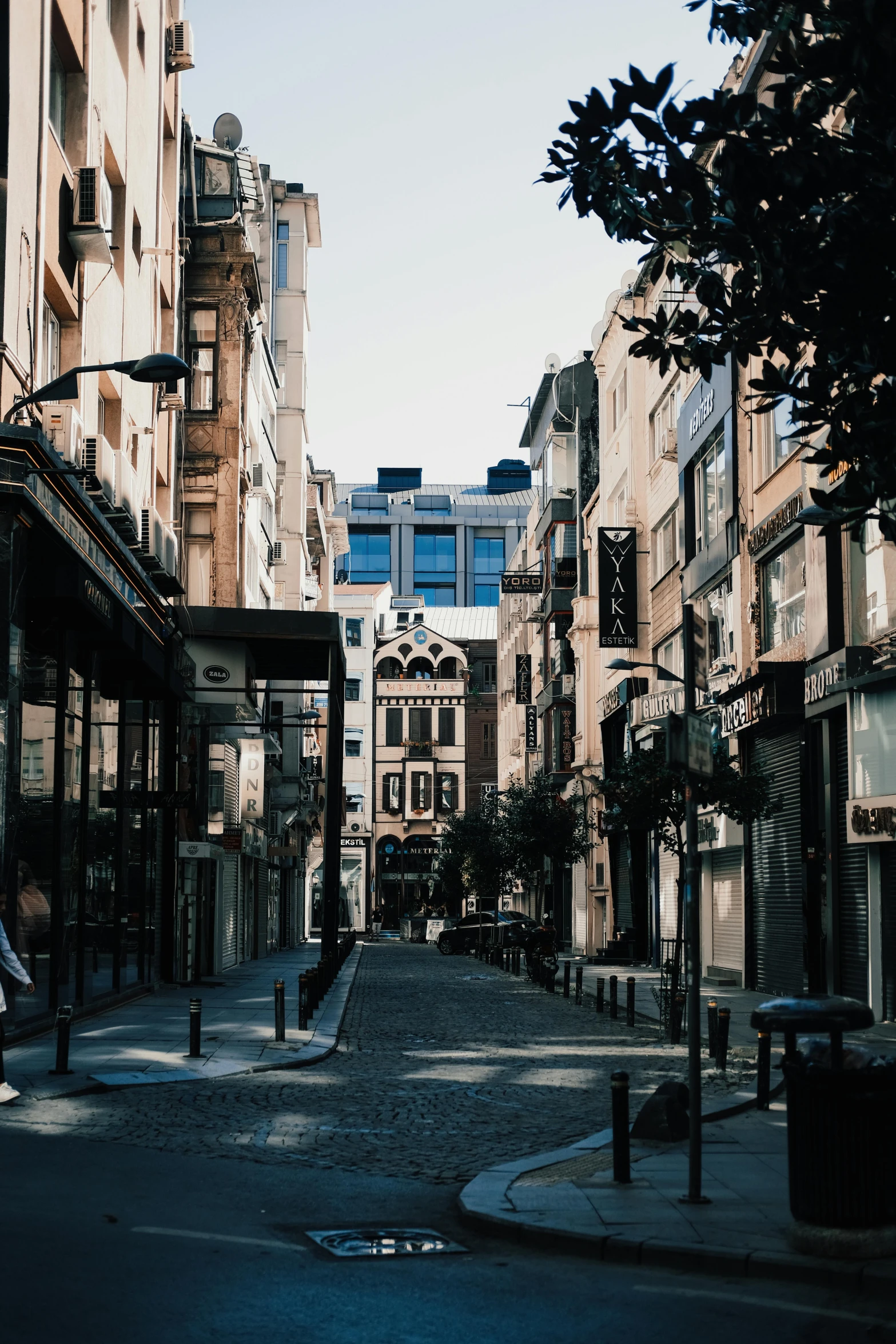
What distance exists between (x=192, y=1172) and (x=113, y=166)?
18.4 metres

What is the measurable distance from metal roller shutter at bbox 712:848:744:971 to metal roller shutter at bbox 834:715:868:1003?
6.46m

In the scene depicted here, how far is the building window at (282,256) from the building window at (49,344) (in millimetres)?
49487

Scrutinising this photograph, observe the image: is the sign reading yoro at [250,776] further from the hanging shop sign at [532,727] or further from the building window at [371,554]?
the building window at [371,554]

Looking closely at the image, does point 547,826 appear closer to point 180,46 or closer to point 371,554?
point 180,46

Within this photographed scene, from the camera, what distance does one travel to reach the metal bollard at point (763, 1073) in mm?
13258

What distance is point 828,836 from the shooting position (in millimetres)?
24016

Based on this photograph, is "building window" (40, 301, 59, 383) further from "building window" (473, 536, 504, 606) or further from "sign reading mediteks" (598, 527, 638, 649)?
"building window" (473, 536, 504, 606)

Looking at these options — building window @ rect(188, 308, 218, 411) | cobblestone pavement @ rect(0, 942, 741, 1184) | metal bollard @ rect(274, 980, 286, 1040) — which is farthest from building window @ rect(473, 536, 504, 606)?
metal bollard @ rect(274, 980, 286, 1040)

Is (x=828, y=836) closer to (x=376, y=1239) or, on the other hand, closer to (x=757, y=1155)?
(x=757, y=1155)

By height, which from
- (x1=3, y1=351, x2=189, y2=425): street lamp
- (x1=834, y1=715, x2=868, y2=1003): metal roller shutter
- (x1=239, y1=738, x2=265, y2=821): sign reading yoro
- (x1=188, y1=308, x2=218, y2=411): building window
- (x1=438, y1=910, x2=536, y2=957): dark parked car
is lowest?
(x1=438, y1=910, x2=536, y2=957): dark parked car

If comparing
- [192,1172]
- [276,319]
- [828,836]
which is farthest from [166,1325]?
[276,319]

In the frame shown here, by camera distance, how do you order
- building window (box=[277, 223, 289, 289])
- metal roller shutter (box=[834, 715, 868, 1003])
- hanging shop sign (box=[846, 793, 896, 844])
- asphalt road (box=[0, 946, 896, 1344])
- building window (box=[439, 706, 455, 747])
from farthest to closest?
building window (box=[439, 706, 455, 747]), building window (box=[277, 223, 289, 289]), metal roller shutter (box=[834, 715, 868, 1003]), hanging shop sign (box=[846, 793, 896, 844]), asphalt road (box=[0, 946, 896, 1344])

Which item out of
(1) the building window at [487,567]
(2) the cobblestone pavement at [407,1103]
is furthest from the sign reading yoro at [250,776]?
(1) the building window at [487,567]

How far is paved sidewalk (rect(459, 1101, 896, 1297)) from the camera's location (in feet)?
23.9
